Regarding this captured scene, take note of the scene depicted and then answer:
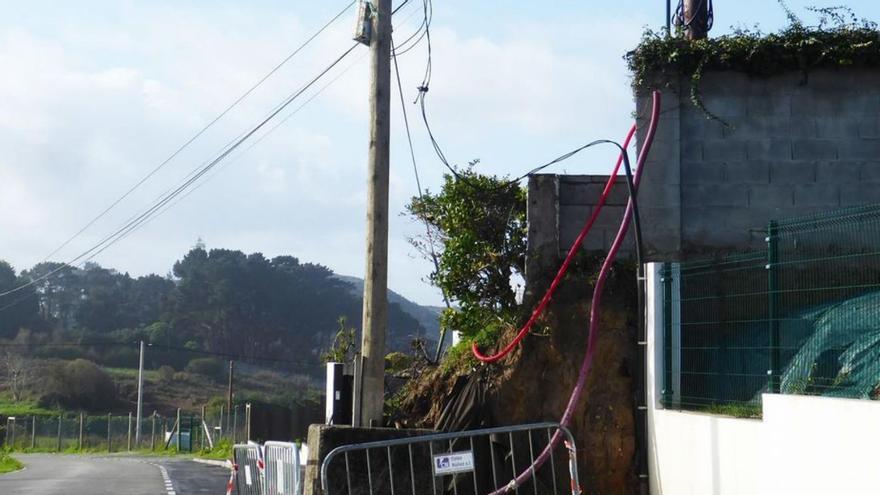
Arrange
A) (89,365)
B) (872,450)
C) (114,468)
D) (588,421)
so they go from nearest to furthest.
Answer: (872,450) < (588,421) < (114,468) < (89,365)

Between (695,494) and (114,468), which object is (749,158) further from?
(114,468)

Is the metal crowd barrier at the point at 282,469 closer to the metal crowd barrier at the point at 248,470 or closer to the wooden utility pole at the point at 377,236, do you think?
the metal crowd barrier at the point at 248,470

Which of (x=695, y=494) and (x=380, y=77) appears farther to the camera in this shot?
(x=380, y=77)

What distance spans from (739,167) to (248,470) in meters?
6.61

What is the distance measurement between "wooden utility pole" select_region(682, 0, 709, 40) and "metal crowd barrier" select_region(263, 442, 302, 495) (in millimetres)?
6853

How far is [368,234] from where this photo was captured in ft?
42.7

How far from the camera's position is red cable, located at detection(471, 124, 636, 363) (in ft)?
42.3

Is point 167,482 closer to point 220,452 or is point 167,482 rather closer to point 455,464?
point 455,464

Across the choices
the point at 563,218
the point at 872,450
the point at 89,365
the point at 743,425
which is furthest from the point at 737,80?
the point at 89,365

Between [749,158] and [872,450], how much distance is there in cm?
581

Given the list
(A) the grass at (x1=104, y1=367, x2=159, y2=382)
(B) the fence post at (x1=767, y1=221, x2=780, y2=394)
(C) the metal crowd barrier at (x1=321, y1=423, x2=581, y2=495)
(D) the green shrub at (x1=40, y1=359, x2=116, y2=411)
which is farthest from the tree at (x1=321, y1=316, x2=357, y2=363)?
(A) the grass at (x1=104, y1=367, x2=159, y2=382)

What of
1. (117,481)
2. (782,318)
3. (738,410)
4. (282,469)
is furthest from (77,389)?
(782,318)

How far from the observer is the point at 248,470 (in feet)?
46.9

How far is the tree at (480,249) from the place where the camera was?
46.3 ft
